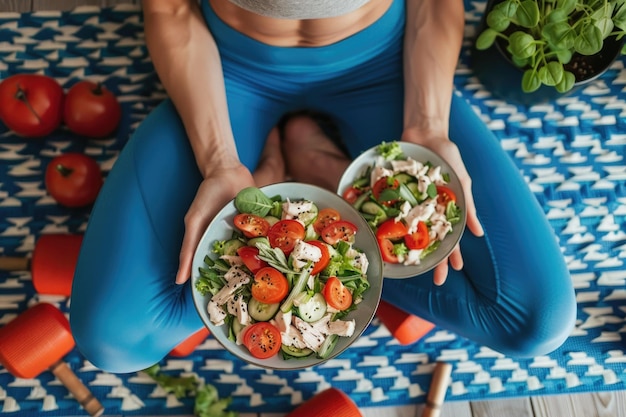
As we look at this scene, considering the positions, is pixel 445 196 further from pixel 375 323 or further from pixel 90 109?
pixel 90 109

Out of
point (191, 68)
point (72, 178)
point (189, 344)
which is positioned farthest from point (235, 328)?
point (72, 178)

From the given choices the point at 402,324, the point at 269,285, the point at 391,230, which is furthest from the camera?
the point at 402,324

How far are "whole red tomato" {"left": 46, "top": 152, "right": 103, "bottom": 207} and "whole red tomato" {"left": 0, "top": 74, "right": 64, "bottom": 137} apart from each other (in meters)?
0.12

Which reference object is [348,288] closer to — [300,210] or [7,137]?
[300,210]

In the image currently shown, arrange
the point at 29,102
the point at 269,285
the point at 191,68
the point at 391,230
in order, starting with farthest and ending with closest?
the point at 29,102 < the point at 191,68 < the point at 391,230 < the point at 269,285

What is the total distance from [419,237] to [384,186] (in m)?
0.12

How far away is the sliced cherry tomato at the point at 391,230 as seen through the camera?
112 cm

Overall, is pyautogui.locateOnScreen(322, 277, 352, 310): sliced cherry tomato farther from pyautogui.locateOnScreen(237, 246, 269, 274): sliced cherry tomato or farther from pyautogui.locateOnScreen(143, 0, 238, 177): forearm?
pyautogui.locateOnScreen(143, 0, 238, 177): forearm

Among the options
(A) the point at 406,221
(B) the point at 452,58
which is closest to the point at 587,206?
(B) the point at 452,58

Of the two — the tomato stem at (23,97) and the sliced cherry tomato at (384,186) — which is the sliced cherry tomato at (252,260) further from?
the tomato stem at (23,97)

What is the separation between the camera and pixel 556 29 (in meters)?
1.26

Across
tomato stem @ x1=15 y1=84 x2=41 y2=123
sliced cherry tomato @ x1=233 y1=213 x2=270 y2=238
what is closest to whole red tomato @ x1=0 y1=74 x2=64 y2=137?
tomato stem @ x1=15 y1=84 x2=41 y2=123

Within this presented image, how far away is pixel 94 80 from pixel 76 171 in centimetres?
35

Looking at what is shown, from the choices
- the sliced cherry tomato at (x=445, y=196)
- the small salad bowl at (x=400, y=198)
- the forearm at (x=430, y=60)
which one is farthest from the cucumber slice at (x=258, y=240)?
the forearm at (x=430, y=60)
